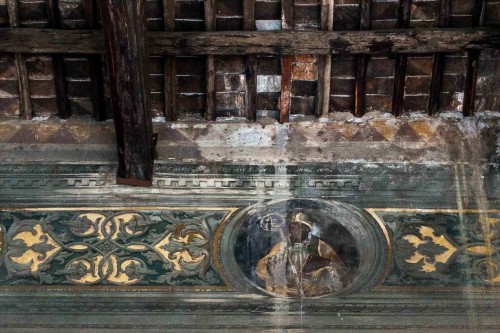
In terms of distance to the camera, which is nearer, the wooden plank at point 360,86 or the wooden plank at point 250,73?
the wooden plank at point 250,73

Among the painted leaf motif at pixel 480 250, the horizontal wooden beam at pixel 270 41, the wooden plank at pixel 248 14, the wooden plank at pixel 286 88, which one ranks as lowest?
the painted leaf motif at pixel 480 250

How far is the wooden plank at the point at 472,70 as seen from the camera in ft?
21.9

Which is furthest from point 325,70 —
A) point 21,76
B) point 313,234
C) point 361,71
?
point 21,76

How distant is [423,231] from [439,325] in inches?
31.9

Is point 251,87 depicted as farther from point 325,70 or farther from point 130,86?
point 130,86

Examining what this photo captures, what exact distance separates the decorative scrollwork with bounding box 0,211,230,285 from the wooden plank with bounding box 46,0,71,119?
3.32 feet

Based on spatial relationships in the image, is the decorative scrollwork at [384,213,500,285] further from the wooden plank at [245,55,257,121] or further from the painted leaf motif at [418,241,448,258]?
the wooden plank at [245,55,257,121]

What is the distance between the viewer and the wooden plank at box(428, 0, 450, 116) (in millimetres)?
6652

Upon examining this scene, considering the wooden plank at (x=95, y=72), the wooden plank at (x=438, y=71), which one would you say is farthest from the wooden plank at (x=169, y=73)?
the wooden plank at (x=438, y=71)

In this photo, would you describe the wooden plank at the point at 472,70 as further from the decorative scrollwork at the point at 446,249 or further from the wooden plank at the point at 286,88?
the wooden plank at the point at 286,88

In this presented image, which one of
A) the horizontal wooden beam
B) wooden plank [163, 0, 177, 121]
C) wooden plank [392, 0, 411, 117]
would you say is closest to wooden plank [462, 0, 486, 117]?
the horizontal wooden beam

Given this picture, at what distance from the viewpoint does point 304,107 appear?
6980 mm

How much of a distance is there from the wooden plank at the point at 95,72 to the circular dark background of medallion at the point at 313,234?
5.07 feet

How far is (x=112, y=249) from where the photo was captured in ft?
20.6
